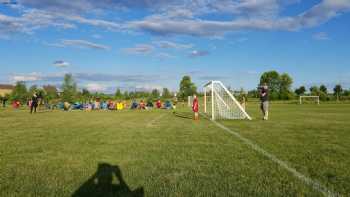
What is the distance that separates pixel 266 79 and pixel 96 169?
123 meters

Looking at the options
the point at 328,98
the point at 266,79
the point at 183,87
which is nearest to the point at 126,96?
the point at 183,87

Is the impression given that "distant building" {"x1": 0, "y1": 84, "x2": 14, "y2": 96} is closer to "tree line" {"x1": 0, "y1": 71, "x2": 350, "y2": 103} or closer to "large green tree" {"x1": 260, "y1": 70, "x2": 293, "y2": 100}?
"tree line" {"x1": 0, "y1": 71, "x2": 350, "y2": 103}

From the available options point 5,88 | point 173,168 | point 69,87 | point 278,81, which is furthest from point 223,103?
point 5,88

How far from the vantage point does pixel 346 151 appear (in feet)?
25.9

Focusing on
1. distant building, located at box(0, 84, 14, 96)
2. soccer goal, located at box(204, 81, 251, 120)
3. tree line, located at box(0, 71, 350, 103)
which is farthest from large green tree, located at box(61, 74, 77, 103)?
distant building, located at box(0, 84, 14, 96)

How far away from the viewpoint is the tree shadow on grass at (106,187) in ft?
15.2

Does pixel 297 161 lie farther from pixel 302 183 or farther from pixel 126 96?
pixel 126 96

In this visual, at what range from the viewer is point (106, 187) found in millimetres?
5016

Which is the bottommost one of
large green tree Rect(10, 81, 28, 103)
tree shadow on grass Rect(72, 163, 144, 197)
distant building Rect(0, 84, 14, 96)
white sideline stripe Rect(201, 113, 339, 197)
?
tree shadow on grass Rect(72, 163, 144, 197)

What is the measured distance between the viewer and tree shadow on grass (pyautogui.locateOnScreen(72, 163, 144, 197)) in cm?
463

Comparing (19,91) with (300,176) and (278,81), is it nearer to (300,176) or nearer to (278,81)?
(278,81)

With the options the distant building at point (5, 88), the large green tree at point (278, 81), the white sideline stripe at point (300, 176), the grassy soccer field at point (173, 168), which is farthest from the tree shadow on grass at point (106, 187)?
the distant building at point (5, 88)

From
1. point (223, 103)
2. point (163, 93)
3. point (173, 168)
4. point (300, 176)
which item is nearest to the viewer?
point (300, 176)

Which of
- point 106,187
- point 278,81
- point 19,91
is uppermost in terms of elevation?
point 278,81
